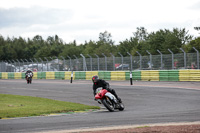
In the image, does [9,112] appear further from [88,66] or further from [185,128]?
[88,66]

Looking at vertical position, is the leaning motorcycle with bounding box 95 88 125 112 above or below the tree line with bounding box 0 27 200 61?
below

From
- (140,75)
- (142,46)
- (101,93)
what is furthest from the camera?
(142,46)

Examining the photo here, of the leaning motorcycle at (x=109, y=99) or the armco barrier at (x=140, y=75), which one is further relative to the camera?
the armco barrier at (x=140, y=75)

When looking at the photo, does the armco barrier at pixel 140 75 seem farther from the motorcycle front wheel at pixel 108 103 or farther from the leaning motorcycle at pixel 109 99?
the motorcycle front wheel at pixel 108 103

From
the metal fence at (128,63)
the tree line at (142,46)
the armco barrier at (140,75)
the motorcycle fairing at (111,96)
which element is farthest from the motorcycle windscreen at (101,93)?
the tree line at (142,46)

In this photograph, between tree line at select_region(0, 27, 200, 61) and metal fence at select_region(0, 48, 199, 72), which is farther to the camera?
tree line at select_region(0, 27, 200, 61)

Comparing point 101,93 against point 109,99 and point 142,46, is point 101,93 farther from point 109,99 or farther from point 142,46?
point 142,46

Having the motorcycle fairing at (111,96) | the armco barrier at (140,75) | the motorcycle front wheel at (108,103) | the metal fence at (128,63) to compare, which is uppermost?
the metal fence at (128,63)

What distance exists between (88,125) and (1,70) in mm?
48876

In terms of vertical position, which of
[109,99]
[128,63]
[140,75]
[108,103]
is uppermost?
[128,63]

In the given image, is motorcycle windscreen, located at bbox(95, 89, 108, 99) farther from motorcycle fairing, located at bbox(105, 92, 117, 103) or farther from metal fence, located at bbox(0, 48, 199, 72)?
metal fence, located at bbox(0, 48, 199, 72)

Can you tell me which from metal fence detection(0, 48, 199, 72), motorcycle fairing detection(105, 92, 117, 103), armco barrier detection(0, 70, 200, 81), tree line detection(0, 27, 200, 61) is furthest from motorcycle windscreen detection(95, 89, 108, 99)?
tree line detection(0, 27, 200, 61)

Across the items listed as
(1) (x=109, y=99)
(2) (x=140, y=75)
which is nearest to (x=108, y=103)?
(1) (x=109, y=99)

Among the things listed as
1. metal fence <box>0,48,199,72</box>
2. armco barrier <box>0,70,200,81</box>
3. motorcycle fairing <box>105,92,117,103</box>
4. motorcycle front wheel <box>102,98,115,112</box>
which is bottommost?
motorcycle front wheel <box>102,98,115,112</box>
